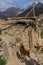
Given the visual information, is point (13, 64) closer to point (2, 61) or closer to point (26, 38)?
point (2, 61)

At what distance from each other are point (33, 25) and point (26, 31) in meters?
1.43

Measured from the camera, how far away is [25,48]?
17.0 metres

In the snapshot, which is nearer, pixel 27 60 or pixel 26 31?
pixel 27 60

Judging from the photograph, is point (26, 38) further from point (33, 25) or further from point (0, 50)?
point (0, 50)

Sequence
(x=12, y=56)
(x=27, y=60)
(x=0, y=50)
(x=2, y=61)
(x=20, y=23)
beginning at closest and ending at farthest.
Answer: (x=2, y=61)
(x=0, y=50)
(x=12, y=56)
(x=27, y=60)
(x=20, y=23)

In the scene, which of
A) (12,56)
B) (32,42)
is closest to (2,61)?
(12,56)

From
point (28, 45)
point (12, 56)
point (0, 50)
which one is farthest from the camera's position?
point (28, 45)

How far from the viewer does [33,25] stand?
20.2 metres

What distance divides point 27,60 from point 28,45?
379 centimetres

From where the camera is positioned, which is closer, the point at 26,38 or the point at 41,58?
the point at 41,58

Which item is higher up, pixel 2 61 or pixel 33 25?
pixel 2 61

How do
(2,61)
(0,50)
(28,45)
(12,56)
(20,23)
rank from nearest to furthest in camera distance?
(2,61), (0,50), (12,56), (28,45), (20,23)

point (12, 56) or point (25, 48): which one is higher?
point (12, 56)

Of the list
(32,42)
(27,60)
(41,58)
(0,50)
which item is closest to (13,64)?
(0,50)
